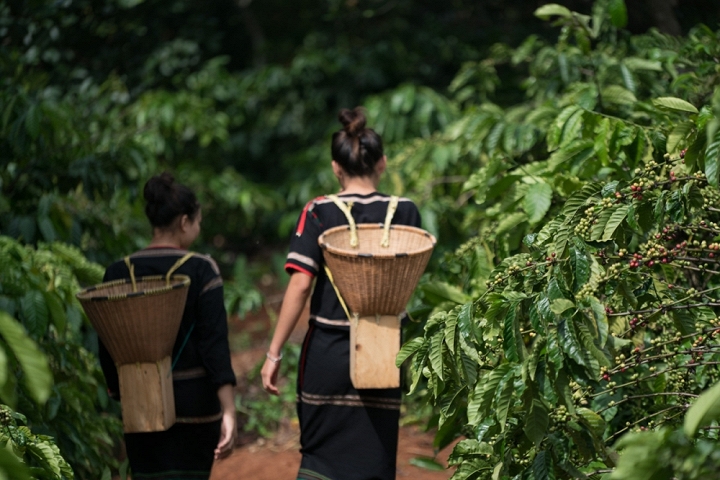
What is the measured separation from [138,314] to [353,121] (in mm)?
1032

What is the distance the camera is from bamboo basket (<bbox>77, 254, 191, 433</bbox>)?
241 centimetres

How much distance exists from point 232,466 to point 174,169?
3824 mm

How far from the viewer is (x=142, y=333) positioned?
2461 mm

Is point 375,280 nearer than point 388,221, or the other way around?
point 375,280

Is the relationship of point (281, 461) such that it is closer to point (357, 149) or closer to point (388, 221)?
point (388, 221)

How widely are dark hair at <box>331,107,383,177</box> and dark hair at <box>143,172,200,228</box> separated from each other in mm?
560

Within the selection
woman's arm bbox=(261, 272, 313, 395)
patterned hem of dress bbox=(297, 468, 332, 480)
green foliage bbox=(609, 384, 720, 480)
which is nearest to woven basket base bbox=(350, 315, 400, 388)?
woman's arm bbox=(261, 272, 313, 395)

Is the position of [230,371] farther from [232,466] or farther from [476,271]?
[232,466]

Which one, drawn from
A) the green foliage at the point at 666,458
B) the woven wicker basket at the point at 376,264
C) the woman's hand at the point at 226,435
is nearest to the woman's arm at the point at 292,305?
the woven wicker basket at the point at 376,264

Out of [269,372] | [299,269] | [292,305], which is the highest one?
[299,269]

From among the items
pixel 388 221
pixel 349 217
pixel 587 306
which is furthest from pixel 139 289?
pixel 587 306

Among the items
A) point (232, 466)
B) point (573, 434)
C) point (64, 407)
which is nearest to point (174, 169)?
point (232, 466)

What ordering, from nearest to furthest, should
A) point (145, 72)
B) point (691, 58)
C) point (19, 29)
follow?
point (691, 58) < point (19, 29) < point (145, 72)

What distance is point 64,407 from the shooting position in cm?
305
